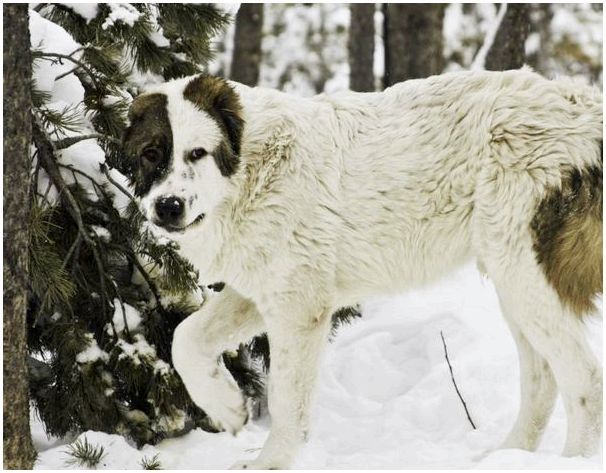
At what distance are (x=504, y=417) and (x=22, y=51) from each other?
3494 mm

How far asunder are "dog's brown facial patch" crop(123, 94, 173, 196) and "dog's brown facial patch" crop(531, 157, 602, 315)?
6.01 ft

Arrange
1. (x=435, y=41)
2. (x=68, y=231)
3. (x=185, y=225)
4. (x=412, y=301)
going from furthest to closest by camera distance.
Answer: (x=435, y=41)
(x=412, y=301)
(x=68, y=231)
(x=185, y=225)

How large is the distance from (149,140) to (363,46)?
722 centimetres

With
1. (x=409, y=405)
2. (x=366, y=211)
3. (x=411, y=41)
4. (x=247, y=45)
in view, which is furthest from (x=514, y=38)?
(x=366, y=211)

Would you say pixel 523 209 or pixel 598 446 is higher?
pixel 523 209

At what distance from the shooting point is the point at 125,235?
205 inches

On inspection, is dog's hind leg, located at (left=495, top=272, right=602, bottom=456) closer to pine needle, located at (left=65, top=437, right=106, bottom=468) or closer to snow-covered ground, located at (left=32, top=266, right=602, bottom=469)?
snow-covered ground, located at (left=32, top=266, right=602, bottom=469)

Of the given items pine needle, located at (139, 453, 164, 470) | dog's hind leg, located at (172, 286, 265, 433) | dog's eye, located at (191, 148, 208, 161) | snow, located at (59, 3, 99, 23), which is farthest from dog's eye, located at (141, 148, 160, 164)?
pine needle, located at (139, 453, 164, 470)

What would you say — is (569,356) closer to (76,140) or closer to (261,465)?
(261,465)

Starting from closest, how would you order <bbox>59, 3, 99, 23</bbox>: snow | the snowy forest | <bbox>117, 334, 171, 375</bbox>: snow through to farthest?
the snowy forest, <bbox>117, 334, 171, 375</bbox>: snow, <bbox>59, 3, 99, 23</bbox>: snow

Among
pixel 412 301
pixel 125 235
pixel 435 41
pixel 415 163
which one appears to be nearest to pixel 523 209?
pixel 415 163

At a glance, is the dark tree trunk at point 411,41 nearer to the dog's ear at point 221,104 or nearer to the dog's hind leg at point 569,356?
the dog's ear at point 221,104

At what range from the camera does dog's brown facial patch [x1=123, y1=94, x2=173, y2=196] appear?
432 cm

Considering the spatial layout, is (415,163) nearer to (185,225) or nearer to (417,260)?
(417,260)
